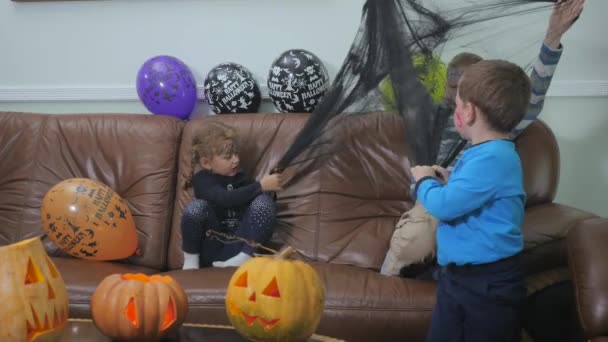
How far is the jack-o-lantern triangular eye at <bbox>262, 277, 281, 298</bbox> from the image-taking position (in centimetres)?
137

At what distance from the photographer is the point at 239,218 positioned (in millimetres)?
2639

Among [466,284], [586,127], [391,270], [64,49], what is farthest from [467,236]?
[64,49]

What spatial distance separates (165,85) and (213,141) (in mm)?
646

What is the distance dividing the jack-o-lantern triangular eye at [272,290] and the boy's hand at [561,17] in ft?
5.15

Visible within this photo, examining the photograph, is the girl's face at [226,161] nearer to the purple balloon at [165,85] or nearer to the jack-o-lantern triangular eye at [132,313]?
the purple balloon at [165,85]

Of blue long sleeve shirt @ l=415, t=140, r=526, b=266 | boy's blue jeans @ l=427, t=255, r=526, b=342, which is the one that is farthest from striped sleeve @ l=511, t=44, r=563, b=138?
boy's blue jeans @ l=427, t=255, r=526, b=342

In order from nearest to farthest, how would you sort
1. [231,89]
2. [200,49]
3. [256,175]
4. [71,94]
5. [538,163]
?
[538,163] < [256,175] < [231,89] < [200,49] < [71,94]

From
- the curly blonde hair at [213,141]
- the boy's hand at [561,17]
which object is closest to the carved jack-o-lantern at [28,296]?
the curly blonde hair at [213,141]

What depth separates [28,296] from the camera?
4.02 ft

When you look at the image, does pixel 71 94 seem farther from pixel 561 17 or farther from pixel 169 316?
pixel 561 17

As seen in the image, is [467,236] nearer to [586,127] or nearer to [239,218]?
[239,218]

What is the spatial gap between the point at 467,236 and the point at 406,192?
91cm

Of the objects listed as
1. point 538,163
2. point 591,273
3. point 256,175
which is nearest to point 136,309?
point 591,273

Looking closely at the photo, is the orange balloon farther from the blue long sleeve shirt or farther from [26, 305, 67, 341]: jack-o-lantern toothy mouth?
the blue long sleeve shirt
